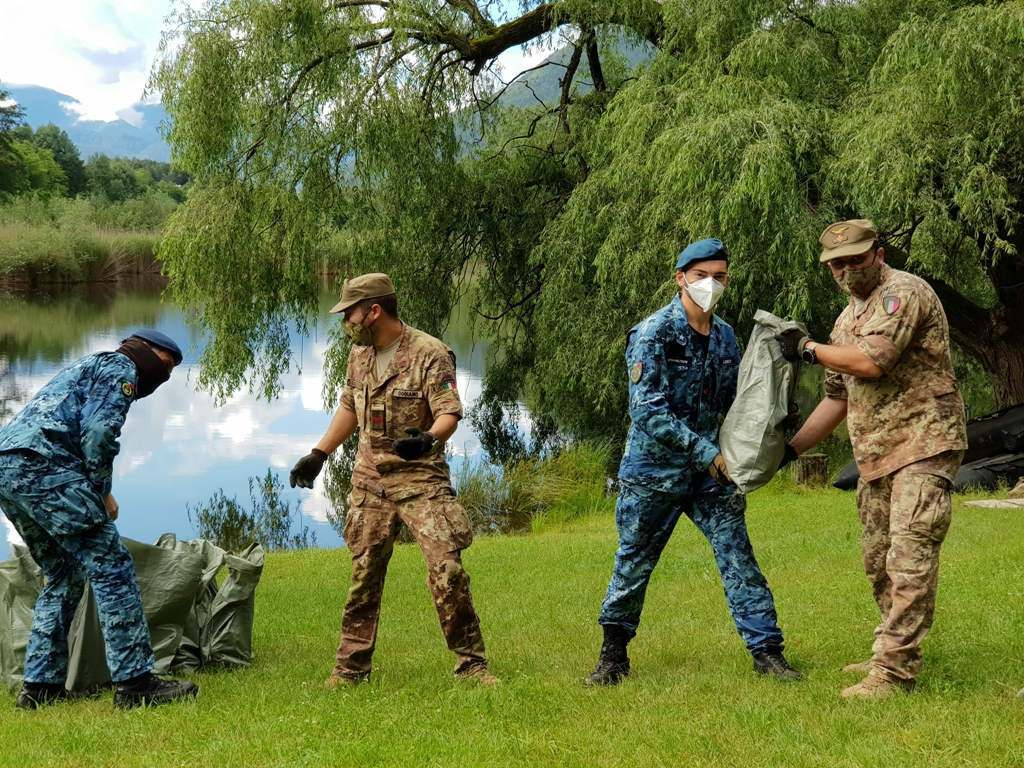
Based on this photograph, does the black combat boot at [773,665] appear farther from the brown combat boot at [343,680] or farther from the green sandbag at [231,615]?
the green sandbag at [231,615]

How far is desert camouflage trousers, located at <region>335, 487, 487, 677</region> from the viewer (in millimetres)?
5293

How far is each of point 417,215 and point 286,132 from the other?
2.33 meters

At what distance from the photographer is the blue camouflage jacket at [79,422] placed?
5.20 m

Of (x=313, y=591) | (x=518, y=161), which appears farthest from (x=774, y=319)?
(x=518, y=161)

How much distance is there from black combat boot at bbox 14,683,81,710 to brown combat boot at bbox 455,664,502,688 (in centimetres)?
205

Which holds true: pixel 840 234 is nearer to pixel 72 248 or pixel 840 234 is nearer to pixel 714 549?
pixel 714 549

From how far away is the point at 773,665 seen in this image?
16.3 ft

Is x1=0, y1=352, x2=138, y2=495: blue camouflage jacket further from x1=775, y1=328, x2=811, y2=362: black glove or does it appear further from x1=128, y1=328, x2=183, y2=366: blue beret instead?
x1=775, y1=328, x2=811, y2=362: black glove

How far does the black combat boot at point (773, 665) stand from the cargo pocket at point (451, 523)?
150 cm

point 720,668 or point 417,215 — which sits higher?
point 417,215

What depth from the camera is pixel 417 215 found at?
1653 centimetres

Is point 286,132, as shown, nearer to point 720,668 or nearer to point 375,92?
point 375,92

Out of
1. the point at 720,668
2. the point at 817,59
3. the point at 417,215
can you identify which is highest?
the point at 817,59

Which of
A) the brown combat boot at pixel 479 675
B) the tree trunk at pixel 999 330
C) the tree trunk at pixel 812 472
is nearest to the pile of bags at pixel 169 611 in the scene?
the brown combat boot at pixel 479 675
